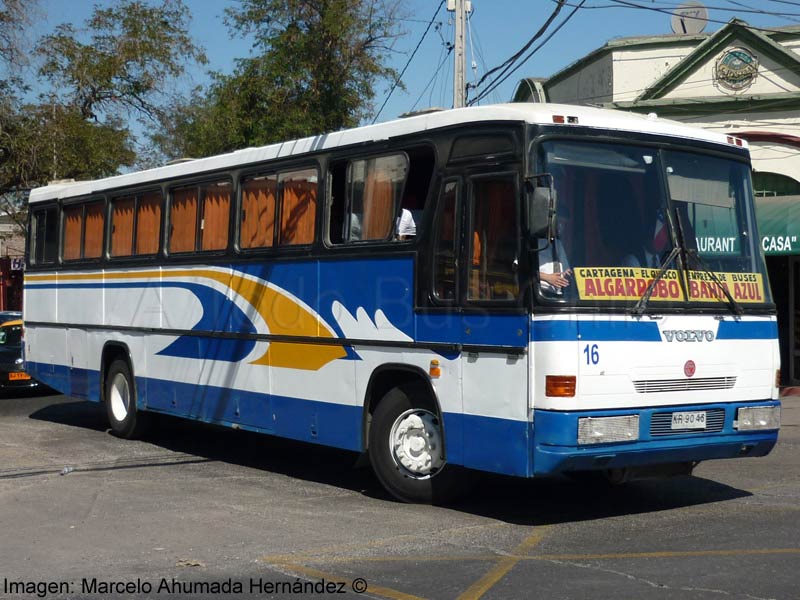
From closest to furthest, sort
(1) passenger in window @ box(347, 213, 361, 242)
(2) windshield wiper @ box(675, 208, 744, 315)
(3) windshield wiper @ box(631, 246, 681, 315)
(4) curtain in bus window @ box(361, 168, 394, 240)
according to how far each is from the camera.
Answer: (3) windshield wiper @ box(631, 246, 681, 315)
(2) windshield wiper @ box(675, 208, 744, 315)
(4) curtain in bus window @ box(361, 168, 394, 240)
(1) passenger in window @ box(347, 213, 361, 242)

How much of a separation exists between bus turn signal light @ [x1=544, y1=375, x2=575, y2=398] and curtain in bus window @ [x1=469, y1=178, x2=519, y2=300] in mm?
708

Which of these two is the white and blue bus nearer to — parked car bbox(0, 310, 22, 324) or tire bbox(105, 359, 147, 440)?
tire bbox(105, 359, 147, 440)

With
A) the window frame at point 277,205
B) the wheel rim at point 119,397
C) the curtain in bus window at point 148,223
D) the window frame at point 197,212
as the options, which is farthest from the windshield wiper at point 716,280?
the wheel rim at point 119,397

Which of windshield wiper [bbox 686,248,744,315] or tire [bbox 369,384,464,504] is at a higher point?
windshield wiper [bbox 686,248,744,315]

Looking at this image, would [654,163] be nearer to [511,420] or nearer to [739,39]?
[511,420]

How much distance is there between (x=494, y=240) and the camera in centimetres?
912

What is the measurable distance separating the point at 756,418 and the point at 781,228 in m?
10.2

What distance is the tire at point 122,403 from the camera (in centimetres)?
1480

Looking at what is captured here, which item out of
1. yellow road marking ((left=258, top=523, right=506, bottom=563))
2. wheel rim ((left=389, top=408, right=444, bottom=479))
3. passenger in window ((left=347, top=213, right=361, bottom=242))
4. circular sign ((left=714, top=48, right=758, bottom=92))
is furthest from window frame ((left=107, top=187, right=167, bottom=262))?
circular sign ((left=714, top=48, right=758, bottom=92))

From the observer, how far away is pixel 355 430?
34.8 feet

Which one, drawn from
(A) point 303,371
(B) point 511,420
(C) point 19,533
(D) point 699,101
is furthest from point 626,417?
(D) point 699,101

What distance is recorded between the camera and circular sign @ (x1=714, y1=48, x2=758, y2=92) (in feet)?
71.5

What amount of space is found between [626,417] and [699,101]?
14364 millimetres

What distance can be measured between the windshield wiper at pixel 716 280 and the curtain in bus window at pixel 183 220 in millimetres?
6176
